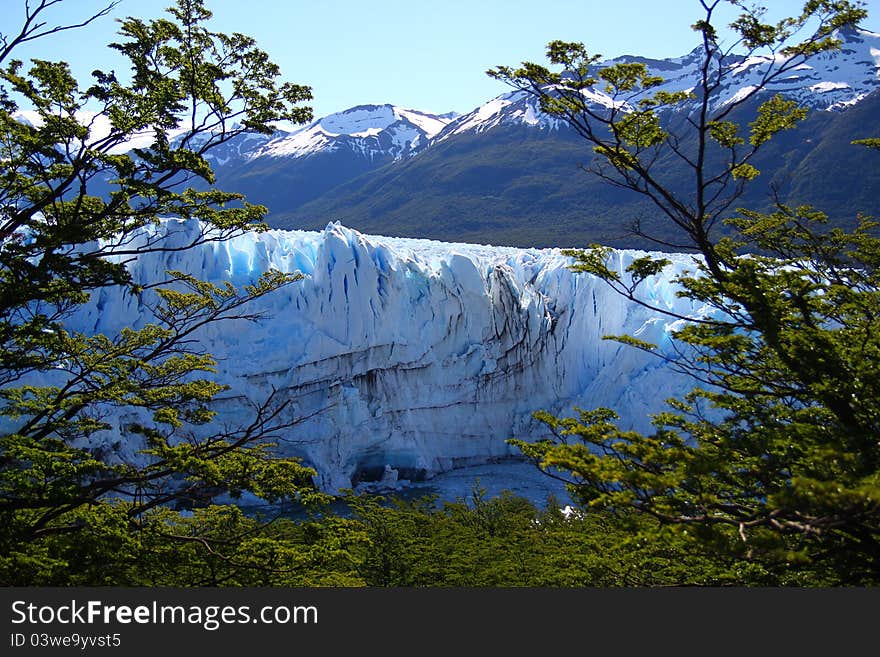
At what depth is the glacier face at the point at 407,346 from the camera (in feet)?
61.9

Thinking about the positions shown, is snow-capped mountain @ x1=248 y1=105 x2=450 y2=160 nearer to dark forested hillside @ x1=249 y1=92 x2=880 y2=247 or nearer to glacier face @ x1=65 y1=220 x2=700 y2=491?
dark forested hillside @ x1=249 y1=92 x2=880 y2=247

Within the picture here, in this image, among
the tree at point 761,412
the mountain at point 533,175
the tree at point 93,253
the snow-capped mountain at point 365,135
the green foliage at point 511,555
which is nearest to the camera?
the tree at point 761,412

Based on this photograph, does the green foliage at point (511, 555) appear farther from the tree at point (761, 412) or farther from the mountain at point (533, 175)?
the mountain at point (533, 175)

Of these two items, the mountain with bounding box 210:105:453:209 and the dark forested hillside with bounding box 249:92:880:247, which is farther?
the mountain with bounding box 210:105:453:209

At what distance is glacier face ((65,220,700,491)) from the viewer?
61.9ft

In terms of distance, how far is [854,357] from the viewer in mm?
5109

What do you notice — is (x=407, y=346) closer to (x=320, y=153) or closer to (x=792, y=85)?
(x=792, y=85)

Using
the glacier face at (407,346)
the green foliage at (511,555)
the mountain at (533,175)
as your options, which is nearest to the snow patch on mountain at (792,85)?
the mountain at (533,175)

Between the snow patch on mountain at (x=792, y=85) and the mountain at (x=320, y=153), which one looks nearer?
the snow patch on mountain at (x=792, y=85)

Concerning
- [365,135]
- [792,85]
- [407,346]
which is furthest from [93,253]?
[365,135]

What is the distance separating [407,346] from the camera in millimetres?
20766

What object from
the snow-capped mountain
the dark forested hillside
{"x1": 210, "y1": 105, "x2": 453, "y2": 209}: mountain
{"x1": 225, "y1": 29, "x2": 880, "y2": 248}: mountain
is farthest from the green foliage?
Answer: the snow-capped mountain

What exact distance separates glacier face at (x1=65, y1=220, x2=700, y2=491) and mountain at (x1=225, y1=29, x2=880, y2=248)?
29.3m

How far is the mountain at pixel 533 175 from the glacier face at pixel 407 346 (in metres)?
29.3
